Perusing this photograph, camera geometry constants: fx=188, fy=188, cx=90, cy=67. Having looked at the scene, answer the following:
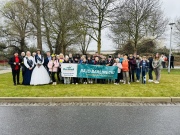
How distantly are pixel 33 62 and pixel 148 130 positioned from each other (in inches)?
304

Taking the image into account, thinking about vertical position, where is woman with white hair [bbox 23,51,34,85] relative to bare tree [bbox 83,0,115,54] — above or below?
below

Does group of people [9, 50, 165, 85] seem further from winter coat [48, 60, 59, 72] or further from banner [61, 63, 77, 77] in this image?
banner [61, 63, 77, 77]

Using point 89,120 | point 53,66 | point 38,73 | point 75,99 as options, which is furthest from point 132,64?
point 89,120

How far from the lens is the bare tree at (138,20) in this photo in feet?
73.2

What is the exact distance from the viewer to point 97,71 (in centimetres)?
1109

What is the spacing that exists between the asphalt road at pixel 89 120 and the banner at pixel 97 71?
4.36 metres

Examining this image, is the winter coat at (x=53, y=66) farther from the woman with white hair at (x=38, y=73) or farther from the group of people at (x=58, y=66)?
the woman with white hair at (x=38, y=73)

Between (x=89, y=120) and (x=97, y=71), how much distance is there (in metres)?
5.82

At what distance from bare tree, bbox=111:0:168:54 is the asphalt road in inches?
672

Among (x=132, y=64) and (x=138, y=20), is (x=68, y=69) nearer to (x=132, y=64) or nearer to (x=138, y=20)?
(x=132, y=64)

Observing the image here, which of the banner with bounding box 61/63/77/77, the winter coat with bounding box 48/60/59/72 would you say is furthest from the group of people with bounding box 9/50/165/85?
the banner with bounding box 61/63/77/77

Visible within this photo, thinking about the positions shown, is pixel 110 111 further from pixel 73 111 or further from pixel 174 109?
pixel 174 109

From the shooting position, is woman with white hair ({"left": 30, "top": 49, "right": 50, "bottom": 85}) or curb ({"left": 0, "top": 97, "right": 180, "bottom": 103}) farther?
woman with white hair ({"left": 30, "top": 49, "right": 50, "bottom": 85})

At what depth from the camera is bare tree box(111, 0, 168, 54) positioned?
22.3 m
